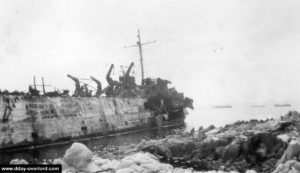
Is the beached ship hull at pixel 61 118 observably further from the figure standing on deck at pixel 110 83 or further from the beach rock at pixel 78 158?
the beach rock at pixel 78 158

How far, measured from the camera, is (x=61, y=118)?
76.8ft

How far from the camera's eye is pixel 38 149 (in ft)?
68.1

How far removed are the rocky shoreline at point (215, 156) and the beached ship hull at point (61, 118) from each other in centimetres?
861

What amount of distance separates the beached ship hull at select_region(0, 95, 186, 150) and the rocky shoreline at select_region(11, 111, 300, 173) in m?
8.61

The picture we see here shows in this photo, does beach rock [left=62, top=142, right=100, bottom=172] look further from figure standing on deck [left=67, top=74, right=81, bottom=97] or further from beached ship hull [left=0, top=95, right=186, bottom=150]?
figure standing on deck [left=67, top=74, right=81, bottom=97]

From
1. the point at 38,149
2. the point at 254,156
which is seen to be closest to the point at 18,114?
the point at 38,149

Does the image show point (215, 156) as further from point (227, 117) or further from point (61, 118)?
point (227, 117)

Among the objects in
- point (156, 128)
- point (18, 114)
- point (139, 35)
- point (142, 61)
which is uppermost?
point (139, 35)

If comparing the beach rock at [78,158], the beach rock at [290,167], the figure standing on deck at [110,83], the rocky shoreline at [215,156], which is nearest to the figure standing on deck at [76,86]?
the figure standing on deck at [110,83]

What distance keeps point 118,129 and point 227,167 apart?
18065 mm

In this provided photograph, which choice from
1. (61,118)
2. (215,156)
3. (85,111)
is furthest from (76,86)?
(215,156)

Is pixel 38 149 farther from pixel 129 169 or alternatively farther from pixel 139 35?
pixel 139 35

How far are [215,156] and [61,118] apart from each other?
13.5 metres

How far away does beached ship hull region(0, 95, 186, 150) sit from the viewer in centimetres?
1998
